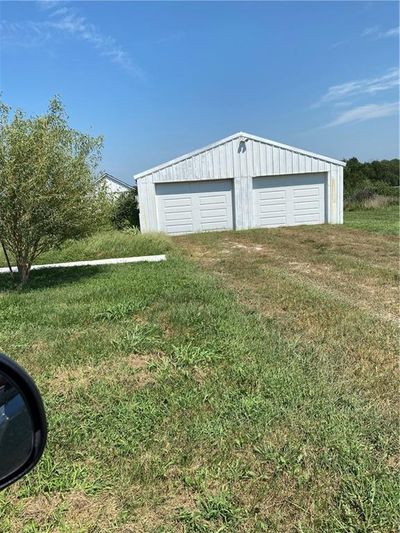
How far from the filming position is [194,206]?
1809cm

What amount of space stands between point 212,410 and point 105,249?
10.0 m

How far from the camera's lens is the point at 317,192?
738 inches

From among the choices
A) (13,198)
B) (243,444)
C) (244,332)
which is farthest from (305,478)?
(13,198)

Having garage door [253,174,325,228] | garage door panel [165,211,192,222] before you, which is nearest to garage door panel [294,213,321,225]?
garage door [253,174,325,228]

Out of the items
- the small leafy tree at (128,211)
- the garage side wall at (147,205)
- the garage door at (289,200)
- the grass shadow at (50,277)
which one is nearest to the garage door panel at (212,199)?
the garage door at (289,200)

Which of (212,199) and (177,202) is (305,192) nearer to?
(212,199)

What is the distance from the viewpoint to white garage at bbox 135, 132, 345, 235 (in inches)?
699

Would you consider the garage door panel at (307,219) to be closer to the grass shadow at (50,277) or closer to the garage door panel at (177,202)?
the garage door panel at (177,202)

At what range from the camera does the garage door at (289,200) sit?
60.6 feet

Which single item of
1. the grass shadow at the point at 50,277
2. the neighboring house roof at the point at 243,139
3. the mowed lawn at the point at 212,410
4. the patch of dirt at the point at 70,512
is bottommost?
the patch of dirt at the point at 70,512

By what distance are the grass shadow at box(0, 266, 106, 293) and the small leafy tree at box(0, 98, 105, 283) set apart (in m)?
0.30

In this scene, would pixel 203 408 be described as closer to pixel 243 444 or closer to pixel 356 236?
pixel 243 444

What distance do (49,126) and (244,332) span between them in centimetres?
557

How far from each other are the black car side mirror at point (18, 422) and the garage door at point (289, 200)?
57.4ft
